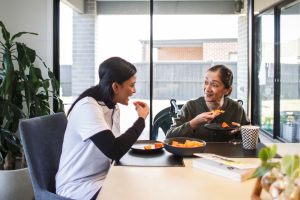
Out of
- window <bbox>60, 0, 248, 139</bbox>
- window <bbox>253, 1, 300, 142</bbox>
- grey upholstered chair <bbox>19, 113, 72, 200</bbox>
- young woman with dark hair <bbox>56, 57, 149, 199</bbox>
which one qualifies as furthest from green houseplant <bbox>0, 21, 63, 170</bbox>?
window <bbox>253, 1, 300, 142</bbox>

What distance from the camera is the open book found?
1.24 meters

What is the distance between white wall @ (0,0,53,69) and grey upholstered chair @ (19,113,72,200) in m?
1.79

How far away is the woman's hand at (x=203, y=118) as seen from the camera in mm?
1876

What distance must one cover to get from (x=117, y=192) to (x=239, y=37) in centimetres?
A: 378

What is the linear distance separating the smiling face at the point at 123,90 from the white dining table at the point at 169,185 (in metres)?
0.43

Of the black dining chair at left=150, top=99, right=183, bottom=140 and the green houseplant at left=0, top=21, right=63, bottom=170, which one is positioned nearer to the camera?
the green houseplant at left=0, top=21, right=63, bottom=170

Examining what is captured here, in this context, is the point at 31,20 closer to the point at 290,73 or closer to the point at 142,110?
the point at 142,110

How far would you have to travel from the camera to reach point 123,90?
1.70 m

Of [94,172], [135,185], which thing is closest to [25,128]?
[94,172]

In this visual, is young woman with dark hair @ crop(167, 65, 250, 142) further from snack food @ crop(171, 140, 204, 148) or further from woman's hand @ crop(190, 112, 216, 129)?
snack food @ crop(171, 140, 204, 148)

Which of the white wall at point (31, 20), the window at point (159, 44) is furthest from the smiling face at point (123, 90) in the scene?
the window at point (159, 44)

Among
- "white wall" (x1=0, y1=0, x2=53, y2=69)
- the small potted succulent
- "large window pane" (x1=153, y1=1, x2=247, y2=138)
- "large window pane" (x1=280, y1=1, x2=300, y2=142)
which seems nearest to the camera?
the small potted succulent

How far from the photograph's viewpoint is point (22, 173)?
8.57ft

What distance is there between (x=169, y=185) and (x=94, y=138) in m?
0.44
